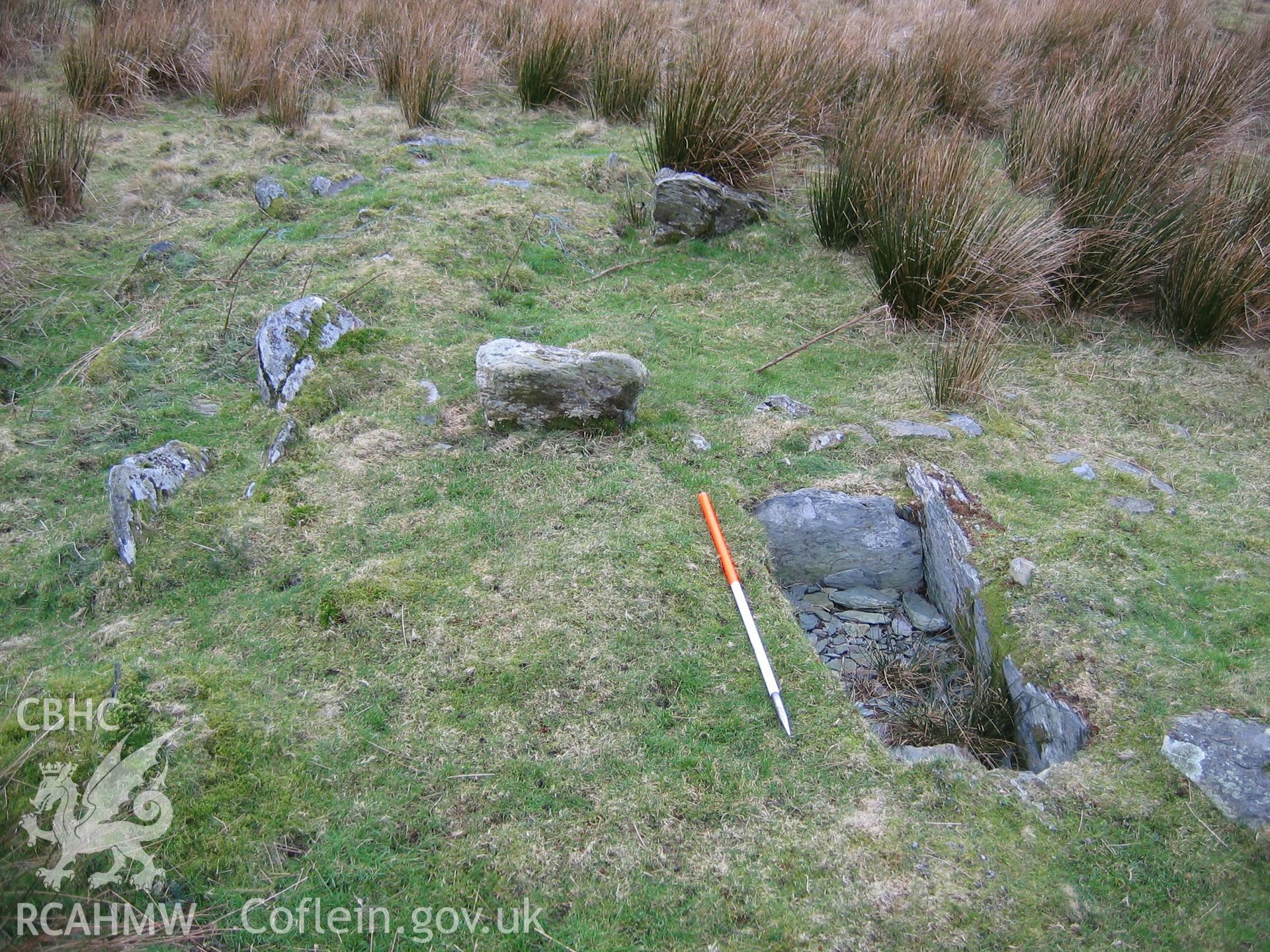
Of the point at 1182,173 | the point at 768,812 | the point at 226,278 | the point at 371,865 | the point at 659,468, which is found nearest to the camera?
the point at 371,865

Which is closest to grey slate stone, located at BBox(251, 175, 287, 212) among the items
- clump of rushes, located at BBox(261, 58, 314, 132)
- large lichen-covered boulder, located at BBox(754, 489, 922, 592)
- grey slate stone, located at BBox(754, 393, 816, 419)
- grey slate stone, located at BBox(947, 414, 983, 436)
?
clump of rushes, located at BBox(261, 58, 314, 132)

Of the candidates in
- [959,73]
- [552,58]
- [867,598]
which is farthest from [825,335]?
[552,58]

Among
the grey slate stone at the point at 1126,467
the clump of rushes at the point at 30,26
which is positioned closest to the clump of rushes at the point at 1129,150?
the grey slate stone at the point at 1126,467

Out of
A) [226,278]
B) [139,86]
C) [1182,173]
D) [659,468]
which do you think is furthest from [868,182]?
[139,86]

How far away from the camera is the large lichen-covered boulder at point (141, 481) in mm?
3035

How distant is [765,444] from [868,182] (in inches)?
85.6

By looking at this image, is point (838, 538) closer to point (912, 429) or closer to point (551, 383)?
point (912, 429)

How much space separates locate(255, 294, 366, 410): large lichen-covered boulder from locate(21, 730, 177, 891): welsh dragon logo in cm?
191

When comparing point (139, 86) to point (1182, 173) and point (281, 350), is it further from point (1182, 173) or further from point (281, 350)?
point (1182, 173)

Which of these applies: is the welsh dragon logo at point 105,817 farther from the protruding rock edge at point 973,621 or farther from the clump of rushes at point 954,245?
the clump of rushes at point 954,245

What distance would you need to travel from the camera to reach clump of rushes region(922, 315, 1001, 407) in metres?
4.02

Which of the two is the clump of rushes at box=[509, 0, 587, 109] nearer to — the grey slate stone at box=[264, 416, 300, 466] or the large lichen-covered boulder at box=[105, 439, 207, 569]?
the grey slate stone at box=[264, 416, 300, 466]

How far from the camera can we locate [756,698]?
2.62 m

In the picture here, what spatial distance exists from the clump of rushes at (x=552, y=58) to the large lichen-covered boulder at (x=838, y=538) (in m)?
4.95
